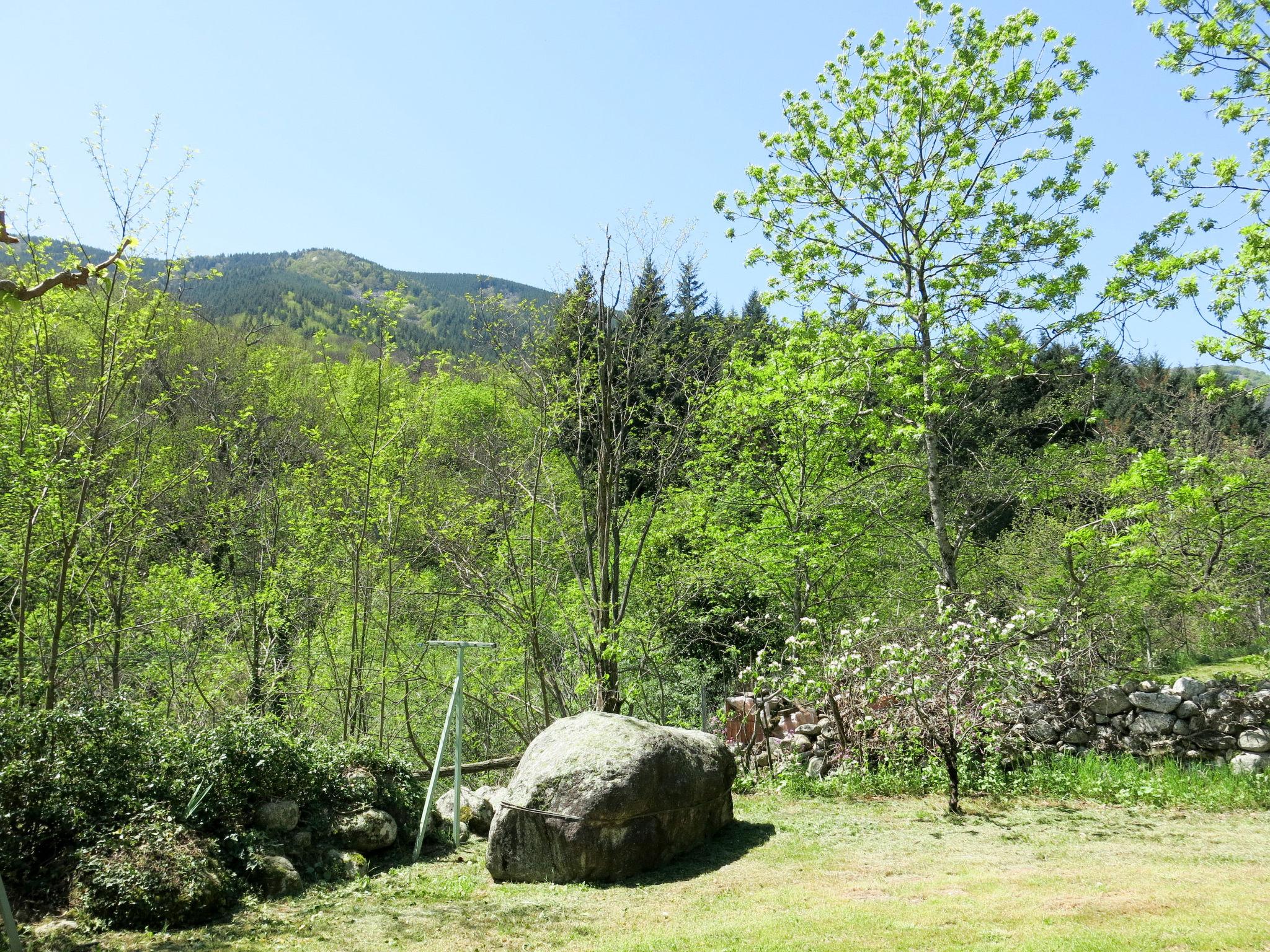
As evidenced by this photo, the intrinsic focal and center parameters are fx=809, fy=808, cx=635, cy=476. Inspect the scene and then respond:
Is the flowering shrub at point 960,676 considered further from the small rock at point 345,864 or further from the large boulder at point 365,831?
the small rock at point 345,864

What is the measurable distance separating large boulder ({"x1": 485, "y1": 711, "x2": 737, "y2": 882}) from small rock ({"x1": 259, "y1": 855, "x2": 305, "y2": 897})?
5.03ft

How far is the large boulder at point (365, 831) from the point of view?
24.3 ft

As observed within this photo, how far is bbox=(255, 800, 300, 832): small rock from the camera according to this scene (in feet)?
23.0

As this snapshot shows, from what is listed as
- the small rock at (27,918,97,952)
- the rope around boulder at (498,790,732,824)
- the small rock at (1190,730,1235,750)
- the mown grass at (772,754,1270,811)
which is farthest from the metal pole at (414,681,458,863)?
the small rock at (1190,730,1235,750)

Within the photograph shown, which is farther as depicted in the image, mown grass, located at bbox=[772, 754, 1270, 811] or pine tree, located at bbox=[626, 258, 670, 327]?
pine tree, located at bbox=[626, 258, 670, 327]

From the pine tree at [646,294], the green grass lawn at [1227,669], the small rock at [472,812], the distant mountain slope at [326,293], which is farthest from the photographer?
the distant mountain slope at [326,293]

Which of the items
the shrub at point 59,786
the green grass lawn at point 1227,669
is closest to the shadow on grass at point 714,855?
the shrub at point 59,786

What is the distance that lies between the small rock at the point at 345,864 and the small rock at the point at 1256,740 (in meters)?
8.41

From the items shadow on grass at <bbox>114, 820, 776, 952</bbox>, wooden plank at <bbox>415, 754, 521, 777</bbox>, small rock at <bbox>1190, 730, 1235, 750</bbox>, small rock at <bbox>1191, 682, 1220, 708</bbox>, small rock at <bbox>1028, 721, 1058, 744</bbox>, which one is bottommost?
wooden plank at <bbox>415, 754, 521, 777</bbox>

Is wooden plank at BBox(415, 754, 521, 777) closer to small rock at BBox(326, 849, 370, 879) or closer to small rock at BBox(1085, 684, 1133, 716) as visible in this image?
small rock at BBox(326, 849, 370, 879)

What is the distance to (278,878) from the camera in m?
6.43

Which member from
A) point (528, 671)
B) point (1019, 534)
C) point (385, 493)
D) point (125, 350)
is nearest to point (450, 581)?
point (528, 671)

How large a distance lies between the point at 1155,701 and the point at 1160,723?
8.5 inches

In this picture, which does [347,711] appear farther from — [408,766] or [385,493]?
[385,493]
